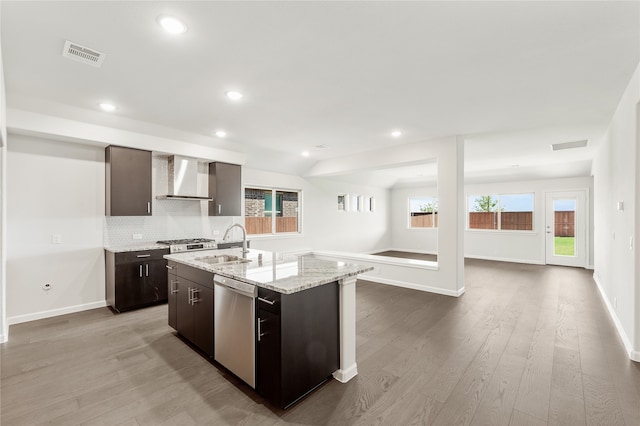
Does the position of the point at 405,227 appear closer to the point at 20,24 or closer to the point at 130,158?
the point at 130,158

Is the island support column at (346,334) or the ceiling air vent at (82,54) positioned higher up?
the ceiling air vent at (82,54)

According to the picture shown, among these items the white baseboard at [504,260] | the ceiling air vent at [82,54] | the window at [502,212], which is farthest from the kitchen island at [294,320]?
the window at [502,212]

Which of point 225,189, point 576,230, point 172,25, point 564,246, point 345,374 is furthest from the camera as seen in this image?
point 564,246

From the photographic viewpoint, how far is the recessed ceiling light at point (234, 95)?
3139 mm

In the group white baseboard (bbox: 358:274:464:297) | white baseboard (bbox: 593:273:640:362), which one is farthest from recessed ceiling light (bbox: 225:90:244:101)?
white baseboard (bbox: 593:273:640:362)

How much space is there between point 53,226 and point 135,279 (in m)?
1.26

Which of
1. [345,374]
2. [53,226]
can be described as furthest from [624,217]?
[53,226]

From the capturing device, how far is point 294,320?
82.1 inches

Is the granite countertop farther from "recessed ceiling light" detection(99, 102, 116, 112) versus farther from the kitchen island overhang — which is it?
"recessed ceiling light" detection(99, 102, 116, 112)

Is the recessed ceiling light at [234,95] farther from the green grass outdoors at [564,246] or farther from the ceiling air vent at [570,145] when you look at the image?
the green grass outdoors at [564,246]

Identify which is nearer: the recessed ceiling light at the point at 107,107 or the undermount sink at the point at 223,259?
the undermount sink at the point at 223,259

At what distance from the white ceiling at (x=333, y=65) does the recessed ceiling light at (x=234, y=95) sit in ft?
0.30

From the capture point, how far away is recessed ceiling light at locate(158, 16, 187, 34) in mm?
1953

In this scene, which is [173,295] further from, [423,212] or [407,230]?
[423,212]
